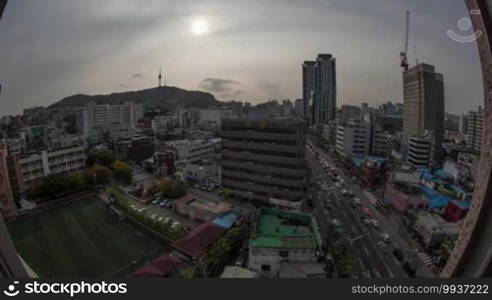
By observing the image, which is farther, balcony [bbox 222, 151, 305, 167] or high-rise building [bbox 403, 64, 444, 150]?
high-rise building [bbox 403, 64, 444, 150]

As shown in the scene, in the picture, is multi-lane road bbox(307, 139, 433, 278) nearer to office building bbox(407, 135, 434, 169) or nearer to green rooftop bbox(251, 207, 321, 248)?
green rooftop bbox(251, 207, 321, 248)

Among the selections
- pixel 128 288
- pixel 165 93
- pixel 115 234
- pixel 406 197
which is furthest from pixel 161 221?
pixel 165 93

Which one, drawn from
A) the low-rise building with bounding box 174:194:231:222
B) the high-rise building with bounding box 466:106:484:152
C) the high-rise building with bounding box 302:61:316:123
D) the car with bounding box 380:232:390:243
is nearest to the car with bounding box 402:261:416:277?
the car with bounding box 380:232:390:243

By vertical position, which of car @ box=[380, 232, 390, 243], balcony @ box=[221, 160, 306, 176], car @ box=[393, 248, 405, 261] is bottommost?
car @ box=[393, 248, 405, 261]

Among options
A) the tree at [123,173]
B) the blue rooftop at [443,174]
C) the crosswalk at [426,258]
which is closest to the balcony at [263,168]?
the crosswalk at [426,258]

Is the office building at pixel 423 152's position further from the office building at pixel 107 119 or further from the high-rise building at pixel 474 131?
the office building at pixel 107 119

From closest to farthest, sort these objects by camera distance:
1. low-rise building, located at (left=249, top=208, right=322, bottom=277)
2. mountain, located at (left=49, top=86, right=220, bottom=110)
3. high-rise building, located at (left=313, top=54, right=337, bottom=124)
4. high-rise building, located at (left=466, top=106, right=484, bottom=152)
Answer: low-rise building, located at (left=249, top=208, right=322, bottom=277)
high-rise building, located at (left=466, top=106, right=484, bottom=152)
high-rise building, located at (left=313, top=54, right=337, bottom=124)
mountain, located at (left=49, top=86, right=220, bottom=110)

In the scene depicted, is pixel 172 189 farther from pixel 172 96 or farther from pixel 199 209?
pixel 172 96

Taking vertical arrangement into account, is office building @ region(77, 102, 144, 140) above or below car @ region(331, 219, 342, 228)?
above

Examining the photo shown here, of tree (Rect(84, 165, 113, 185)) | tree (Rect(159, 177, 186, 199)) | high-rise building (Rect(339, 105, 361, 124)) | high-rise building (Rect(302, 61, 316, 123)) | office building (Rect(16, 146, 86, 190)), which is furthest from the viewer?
high-rise building (Rect(302, 61, 316, 123))
